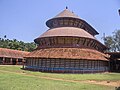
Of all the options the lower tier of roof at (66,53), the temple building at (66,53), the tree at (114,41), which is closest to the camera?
the lower tier of roof at (66,53)

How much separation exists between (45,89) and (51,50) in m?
18.5

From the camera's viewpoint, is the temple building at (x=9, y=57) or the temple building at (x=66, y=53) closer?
the temple building at (x=66, y=53)

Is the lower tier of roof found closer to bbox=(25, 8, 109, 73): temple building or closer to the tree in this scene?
bbox=(25, 8, 109, 73): temple building

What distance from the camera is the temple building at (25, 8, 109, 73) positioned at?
1174 inches

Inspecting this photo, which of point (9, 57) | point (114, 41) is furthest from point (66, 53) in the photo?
point (114, 41)

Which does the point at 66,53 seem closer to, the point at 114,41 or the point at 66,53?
the point at 66,53

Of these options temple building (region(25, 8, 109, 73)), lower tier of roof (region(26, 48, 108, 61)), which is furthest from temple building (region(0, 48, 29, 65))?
lower tier of roof (region(26, 48, 108, 61))

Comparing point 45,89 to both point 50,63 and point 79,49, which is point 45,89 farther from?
point 79,49

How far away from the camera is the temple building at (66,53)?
29.8 meters

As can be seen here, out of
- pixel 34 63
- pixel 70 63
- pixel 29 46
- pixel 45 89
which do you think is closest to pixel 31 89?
pixel 45 89

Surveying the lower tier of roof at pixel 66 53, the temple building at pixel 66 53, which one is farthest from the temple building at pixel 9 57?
the lower tier of roof at pixel 66 53

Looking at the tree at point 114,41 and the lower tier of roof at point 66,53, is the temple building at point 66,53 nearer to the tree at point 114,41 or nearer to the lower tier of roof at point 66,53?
the lower tier of roof at point 66,53

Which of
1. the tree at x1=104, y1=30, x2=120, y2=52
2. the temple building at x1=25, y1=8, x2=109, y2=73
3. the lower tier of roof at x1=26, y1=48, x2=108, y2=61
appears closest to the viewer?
the lower tier of roof at x1=26, y1=48, x2=108, y2=61

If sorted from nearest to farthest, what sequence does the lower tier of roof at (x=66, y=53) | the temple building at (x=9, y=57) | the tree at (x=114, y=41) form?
1. the lower tier of roof at (x=66, y=53)
2. the temple building at (x=9, y=57)
3. the tree at (x=114, y=41)
